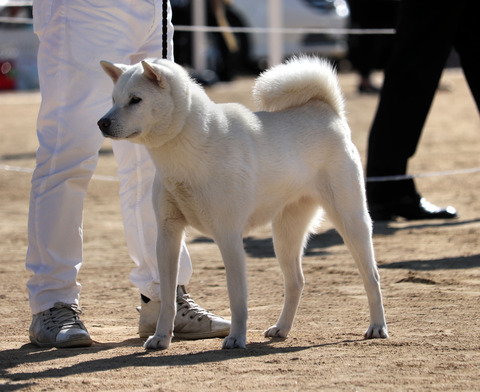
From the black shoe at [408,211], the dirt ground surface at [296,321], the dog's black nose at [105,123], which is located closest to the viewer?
the dirt ground surface at [296,321]

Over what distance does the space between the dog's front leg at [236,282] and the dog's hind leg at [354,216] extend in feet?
1.76

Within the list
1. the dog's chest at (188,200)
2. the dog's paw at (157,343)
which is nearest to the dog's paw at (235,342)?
the dog's paw at (157,343)

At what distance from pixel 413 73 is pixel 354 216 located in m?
2.83

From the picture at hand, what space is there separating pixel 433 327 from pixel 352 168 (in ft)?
2.63

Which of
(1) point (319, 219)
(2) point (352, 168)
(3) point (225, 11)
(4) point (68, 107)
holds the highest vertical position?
(4) point (68, 107)

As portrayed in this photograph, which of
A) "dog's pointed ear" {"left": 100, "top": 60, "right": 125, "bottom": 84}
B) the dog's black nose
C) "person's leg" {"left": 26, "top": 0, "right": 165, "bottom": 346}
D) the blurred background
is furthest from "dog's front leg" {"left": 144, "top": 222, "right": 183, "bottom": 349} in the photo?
the blurred background

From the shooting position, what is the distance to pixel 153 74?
3.59m

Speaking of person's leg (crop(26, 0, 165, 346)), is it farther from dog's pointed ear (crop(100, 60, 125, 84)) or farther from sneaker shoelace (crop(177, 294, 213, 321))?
sneaker shoelace (crop(177, 294, 213, 321))

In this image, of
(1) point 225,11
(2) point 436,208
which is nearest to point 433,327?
(2) point 436,208

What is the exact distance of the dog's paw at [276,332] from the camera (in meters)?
4.05

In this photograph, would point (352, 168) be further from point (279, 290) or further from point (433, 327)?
point (279, 290)

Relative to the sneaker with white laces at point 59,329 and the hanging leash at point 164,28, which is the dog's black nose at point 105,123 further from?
the sneaker with white laces at point 59,329

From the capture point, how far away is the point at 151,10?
13.4 ft

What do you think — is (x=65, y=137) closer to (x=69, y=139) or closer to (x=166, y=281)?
(x=69, y=139)
